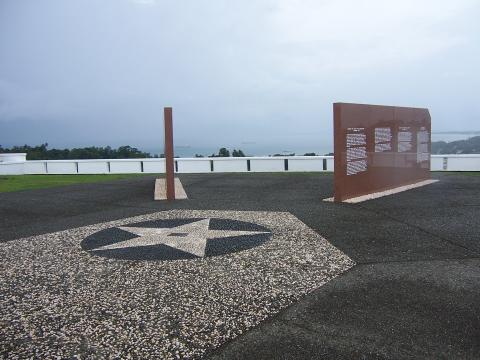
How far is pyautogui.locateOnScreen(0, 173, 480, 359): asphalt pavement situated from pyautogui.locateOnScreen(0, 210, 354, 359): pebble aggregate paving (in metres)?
0.31

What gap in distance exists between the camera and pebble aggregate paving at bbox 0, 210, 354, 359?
142 inches

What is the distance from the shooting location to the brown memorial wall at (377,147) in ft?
37.7

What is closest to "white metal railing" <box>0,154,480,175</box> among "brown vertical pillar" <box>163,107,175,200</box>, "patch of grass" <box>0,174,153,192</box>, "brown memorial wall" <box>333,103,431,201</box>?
"patch of grass" <box>0,174,153,192</box>

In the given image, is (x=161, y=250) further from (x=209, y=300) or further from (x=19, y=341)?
(x=19, y=341)

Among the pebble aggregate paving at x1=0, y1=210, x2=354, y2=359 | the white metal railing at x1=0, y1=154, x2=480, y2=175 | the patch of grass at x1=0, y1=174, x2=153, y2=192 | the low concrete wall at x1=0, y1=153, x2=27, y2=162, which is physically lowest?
the pebble aggregate paving at x1=0, y1=210, x2=354, y2=359

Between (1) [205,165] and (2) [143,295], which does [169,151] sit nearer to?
(2) [143,295]

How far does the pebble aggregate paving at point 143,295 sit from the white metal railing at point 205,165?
52.2 ft

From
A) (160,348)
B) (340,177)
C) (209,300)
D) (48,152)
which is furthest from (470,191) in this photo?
(48,152)

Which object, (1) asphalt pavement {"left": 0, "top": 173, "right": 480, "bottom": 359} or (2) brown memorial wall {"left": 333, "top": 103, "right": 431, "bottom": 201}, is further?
(2) brown memorial wall {"left": 333, "top": 103, "right": 431, "bottom": 201}

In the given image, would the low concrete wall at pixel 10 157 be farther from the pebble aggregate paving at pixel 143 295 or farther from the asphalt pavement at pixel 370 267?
the pebble aggregate paving at pixel 143 295

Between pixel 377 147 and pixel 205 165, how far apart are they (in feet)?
42.4

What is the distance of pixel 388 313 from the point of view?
4035 mm

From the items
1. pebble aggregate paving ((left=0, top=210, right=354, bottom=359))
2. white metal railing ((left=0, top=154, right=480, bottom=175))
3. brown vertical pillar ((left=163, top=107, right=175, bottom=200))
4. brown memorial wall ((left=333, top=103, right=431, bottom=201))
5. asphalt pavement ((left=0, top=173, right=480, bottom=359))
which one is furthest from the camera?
white metal railing ((left=0, top=154, right=480, bottom=175))

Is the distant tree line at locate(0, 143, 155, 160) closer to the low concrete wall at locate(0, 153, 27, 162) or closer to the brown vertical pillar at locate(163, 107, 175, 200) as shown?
the low concrete wall at locate(0, 153, 27, 162)
